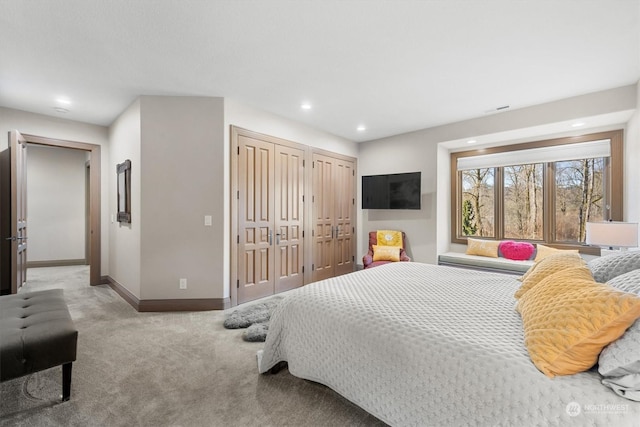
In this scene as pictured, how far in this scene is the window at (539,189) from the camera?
142 inches

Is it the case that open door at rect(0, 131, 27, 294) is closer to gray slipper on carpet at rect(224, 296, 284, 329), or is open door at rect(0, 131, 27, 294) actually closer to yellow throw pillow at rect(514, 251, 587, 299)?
gray slipper on carpet at rect(224, 296, 284, 329)

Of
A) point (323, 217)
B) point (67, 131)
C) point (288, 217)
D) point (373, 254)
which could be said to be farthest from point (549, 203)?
point (67, 131)

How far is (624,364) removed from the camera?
3.13 ft

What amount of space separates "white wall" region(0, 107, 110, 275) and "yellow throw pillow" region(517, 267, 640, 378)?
18.0 feet

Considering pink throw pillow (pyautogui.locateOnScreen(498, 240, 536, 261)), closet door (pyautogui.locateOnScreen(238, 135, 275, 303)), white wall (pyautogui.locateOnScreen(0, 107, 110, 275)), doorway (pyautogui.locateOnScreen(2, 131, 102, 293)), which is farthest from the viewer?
doorway (pyautogui.locateOnScreen(2, 131, 102, 293))

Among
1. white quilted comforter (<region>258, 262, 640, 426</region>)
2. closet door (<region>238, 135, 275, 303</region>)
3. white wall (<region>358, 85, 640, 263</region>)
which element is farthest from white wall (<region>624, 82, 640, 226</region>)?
closet door (<region>238, 135, 275, 303</region>)

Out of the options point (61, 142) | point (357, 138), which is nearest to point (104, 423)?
point (61, 142)

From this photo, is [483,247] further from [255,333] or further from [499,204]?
[255,333]

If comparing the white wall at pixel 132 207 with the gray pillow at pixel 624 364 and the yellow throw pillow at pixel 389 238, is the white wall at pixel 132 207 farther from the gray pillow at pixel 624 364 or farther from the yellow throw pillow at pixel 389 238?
the gray pillow at pixel 624 364

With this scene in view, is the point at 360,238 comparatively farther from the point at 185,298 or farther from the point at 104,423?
the point at 104,423

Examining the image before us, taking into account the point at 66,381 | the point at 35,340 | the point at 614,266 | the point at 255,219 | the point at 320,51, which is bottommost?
the point at 66,381

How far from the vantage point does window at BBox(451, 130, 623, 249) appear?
3.61 metres

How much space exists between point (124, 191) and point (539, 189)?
5797 mm

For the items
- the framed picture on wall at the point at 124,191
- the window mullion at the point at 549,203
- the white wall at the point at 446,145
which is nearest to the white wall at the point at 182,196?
the framed picture on wall at the point at 124,191
